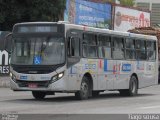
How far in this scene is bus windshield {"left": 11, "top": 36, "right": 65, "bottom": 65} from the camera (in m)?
20.5

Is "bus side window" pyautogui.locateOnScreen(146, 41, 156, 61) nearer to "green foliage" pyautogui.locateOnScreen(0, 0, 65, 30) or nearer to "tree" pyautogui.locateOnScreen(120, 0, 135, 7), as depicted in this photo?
"green foliage" pyautogui.locateOnScreen(0, 0, 65, 30)

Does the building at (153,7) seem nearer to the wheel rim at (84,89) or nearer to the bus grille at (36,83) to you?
the wheel rim at (84,89)

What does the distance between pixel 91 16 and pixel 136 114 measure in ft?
104

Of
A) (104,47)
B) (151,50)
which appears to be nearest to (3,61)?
(151,50)

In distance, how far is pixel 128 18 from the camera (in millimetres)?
54500

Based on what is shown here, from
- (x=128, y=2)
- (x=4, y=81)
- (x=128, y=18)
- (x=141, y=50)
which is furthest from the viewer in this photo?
(x=128, y=2)

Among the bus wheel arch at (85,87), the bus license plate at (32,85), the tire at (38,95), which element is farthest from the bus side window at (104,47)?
the bus license plate at (32,85)

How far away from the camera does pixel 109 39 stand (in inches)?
944

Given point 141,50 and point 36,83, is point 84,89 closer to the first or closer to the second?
point 36,83

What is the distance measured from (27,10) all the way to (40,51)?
2037 cm

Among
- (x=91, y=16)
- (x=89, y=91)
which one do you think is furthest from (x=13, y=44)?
(x=91, y=16)

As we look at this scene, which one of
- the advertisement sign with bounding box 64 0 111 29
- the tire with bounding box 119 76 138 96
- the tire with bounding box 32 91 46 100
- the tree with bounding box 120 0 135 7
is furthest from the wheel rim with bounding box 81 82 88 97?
the tree with bounding box 120 0 135 7

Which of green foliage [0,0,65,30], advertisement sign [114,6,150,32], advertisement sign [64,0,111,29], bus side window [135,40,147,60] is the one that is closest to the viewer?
bus side window [135,40,147,60]

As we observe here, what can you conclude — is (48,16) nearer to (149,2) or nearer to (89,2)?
(89,2)
